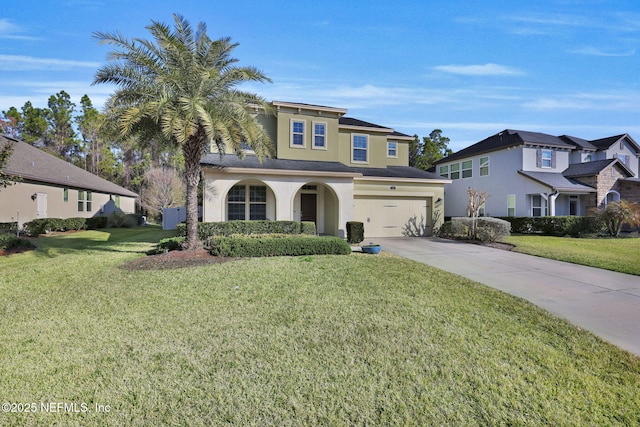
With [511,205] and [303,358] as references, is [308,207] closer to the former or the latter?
[303,358]

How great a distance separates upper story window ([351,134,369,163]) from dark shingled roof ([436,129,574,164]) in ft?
35.3

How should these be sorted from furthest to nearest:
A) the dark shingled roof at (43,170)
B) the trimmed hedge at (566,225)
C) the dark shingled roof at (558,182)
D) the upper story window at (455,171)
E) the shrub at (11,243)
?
the upper story window at (455,171)
the dark shingled roof at (558,182)
the trimmed hedge at (566,225)
the dark shingled roof at (43,170)
the shrub at (11,243)

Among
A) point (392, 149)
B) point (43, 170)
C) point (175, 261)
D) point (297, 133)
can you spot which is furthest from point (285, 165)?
point (43, 170)

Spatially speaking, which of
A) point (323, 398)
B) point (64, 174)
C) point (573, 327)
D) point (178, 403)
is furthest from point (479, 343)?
point (64, 174)

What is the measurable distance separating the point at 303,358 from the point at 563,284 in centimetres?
681

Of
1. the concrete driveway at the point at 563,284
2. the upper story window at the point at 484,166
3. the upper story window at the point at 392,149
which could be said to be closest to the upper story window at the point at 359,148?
the upper story window at the point at 392,149

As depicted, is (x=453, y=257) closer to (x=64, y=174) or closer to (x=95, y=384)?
(x=95, y=384)

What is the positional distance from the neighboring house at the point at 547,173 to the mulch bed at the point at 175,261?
1987 cm

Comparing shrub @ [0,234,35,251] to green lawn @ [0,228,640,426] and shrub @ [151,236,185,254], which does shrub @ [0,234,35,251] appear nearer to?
shrub @ [151,236,185,254]

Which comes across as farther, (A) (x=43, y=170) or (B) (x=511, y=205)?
(B) (x=511, y=205)

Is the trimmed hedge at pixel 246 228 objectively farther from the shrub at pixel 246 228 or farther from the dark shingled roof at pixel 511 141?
the dark shingled roof at pixel 511 141

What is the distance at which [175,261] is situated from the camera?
9.03m

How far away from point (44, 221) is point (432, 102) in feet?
71.0

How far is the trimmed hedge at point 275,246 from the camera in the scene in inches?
383
